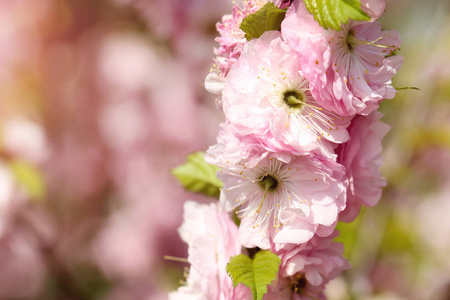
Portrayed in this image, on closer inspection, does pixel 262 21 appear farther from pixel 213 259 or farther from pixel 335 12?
pixel 213 259

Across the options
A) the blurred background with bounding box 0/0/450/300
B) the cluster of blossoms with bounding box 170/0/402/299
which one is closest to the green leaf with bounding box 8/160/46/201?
the blurred background with bounding box 0/0/450/300

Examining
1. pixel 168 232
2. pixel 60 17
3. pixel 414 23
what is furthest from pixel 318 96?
pixel 414 23

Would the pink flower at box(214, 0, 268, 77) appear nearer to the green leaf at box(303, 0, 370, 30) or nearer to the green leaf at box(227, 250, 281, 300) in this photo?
the green leaf at box(303, 0, 370, 30)

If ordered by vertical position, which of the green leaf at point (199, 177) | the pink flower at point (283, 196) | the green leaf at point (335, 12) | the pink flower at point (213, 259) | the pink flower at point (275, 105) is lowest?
the pink flower at point (213, 259)

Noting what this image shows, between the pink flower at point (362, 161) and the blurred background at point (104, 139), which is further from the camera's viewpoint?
the blurred background at point (104, 139)

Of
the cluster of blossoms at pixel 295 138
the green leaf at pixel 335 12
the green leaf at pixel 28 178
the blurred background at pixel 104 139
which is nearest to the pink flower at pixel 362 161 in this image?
the cluster of blossoms at pixel 295 138

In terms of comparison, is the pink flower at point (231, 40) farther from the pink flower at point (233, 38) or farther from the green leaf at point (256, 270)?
the green leaf at point (256, 270)
